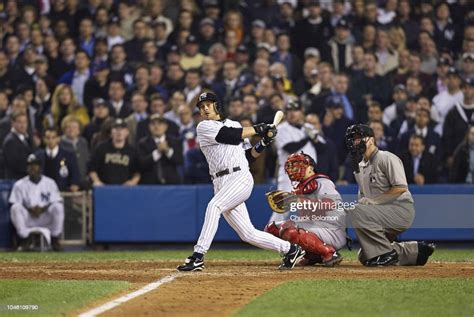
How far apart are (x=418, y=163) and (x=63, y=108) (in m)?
6.10

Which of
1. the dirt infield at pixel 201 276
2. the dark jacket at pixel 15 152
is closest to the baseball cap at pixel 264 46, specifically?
the dark jacket at pixel 15 152

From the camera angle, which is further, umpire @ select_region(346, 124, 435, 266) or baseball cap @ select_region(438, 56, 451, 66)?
baseball cap @ select_region(438, 56, 451, 66)

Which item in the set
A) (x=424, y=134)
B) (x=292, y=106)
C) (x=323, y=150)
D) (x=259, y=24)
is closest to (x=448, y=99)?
(x=424, y=134)

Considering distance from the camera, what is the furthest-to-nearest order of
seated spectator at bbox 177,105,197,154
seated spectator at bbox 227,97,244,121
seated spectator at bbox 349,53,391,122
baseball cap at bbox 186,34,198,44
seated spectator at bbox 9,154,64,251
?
1. baseball cap at bbox 186,34,198,44
2. seated spectator at bbox 349,53,391,122
3. seated spectator at bbox 177,105,197,154
4. seated spectator at bbox 227,97,244,121
5. seated spectator at bbox 9,154,64,251

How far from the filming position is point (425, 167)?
1666cm

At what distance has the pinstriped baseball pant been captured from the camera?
36.4 feet

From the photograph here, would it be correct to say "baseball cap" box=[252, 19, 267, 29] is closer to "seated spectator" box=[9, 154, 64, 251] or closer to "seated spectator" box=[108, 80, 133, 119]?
"seated spectator" box=[108, 80, 133, 119]

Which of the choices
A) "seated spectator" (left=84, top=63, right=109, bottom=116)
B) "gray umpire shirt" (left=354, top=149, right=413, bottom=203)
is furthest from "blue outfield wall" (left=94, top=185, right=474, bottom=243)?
"gray umpire shirt" (left=354, top=149, right=413, bottom=203)

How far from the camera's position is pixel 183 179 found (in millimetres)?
17344

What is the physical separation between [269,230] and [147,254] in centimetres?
337

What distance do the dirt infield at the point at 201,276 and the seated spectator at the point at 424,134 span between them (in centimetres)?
456

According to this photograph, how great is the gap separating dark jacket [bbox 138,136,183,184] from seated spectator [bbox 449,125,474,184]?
4.32 metres

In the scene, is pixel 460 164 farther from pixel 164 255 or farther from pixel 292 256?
pixel 292 256

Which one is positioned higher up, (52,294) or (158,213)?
(158,213)
